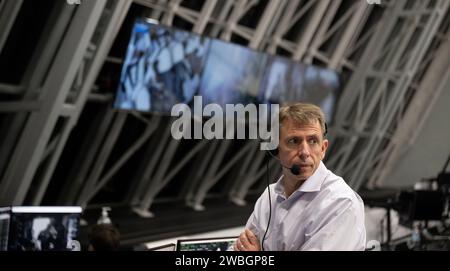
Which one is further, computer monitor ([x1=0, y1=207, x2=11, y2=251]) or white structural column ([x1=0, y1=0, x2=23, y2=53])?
white structural column ([x1=0, y1=0, x2=23, y2=53])

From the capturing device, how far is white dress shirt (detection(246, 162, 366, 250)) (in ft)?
7.02

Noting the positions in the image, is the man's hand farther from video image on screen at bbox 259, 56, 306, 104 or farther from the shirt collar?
video image on screen at bbox 259, 56, 306, 104

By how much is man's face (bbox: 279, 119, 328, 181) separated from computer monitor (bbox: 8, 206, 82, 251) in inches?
63.3

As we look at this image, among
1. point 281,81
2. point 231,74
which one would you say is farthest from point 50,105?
point 281,81

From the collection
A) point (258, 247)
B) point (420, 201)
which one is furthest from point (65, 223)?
point (420, 201)

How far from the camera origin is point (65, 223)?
3.49 meters

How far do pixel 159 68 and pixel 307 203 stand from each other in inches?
270

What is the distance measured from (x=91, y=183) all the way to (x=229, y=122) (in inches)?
120

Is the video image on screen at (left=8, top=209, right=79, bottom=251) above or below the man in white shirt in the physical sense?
below

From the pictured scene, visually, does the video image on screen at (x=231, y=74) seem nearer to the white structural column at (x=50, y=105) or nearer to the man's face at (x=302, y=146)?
the white structural column at (x=50, y=105)

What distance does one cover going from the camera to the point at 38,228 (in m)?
3.37

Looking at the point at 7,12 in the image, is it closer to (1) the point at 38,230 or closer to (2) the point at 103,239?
(2) the point at 103,239

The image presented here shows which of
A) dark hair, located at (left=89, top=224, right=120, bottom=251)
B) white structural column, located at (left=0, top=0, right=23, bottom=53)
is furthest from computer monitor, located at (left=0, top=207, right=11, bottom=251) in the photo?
white structural column, located at (left=0, top=0, right=23, bottom=53)

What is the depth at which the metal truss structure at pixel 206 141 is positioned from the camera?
6688mm
